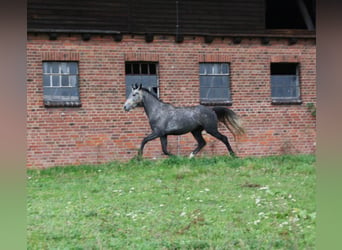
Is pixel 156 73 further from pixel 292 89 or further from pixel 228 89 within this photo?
pixel 292 89

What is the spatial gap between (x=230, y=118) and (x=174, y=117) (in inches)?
50.1

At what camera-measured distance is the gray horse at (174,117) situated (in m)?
12.0

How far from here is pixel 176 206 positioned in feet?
21.9

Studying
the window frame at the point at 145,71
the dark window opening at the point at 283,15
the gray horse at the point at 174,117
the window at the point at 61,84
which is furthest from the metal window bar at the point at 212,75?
the dark window opening at the point at 283,15

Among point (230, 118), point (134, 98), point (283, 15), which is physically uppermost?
point (283, 15)

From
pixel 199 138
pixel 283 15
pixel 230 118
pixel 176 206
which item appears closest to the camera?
pixel 176 206

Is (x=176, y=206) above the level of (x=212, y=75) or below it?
below

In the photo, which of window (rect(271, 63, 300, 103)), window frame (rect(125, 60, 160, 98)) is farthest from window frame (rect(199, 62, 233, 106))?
window (rect(271, 63, 300, 103))

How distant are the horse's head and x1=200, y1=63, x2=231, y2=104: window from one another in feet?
7.11

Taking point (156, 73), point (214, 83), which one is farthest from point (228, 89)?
point (156, 73)

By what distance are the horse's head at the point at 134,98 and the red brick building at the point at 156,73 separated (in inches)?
39.9

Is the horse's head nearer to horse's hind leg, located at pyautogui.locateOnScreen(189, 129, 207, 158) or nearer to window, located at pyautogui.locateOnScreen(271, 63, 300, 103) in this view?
horse's hind leg, located at pyautogui.locateOnScreen(189, 129, 207, 158)

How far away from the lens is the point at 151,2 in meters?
13.7
